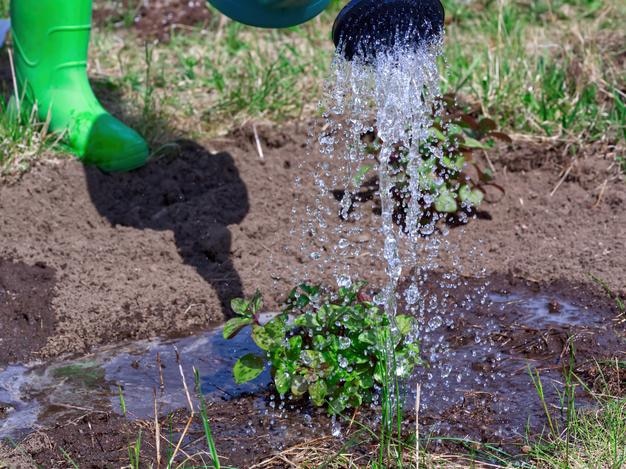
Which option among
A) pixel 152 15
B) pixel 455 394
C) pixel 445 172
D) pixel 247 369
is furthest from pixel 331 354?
pixel 152 15

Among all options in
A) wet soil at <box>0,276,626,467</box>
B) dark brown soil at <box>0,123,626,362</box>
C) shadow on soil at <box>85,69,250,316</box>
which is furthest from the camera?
shadow on soil at <box>85,69,250,316</box>

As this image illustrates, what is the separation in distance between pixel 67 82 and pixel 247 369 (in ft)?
5.64

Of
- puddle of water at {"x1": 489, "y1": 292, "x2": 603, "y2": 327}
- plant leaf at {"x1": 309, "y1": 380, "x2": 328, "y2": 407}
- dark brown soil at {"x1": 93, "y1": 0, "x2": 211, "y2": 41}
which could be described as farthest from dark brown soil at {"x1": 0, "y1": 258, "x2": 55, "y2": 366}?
dark brown soil at {"x1": 93, "y1": 0, "x2": 211, "y2": 41}

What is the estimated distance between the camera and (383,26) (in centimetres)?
234

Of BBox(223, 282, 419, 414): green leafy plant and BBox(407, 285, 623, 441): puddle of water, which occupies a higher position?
BBox(223, 282, 419, 414): green leafy plant

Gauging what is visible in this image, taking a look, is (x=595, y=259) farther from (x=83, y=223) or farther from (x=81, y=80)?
(x=81, y=80)

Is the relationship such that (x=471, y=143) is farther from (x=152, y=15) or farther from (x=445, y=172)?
(x=152, y=15)

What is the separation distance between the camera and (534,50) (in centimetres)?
414

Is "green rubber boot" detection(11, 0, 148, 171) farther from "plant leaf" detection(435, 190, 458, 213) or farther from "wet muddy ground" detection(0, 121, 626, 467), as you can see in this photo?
"plant leaf" detection(435, 190, 458, 213)

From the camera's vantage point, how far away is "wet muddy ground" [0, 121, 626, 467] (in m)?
2.27

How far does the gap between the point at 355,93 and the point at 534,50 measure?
1.87m

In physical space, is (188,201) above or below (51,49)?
below

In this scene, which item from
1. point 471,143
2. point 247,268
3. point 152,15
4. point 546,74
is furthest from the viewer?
point 152,15

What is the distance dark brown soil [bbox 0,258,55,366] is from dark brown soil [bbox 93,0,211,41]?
78.5 inches
